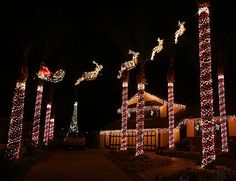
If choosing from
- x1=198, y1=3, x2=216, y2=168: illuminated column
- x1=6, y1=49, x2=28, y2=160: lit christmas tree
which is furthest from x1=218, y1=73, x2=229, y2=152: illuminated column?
x1=6, y1=49, x2=28, y2=160: lit christmas tree

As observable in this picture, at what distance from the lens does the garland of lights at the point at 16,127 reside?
57.9 ft

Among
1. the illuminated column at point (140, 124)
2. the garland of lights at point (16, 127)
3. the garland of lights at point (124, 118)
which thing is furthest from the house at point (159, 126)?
the garland of lights at point (16, 127)

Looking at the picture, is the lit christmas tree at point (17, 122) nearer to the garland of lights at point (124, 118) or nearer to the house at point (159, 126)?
the garland of lights at point (124, 118)

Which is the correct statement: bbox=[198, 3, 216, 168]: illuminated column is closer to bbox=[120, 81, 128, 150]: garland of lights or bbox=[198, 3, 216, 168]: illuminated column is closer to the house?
bbox=[120, 81, 128, 150]: garland of lights

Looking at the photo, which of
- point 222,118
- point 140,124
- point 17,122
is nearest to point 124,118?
point 140,124

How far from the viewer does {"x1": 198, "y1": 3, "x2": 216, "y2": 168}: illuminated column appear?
13.8 meters

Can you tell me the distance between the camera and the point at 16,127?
1805 centimetres

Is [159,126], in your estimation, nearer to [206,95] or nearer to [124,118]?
[124,118]

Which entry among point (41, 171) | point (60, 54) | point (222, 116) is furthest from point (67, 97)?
point (41, 171)

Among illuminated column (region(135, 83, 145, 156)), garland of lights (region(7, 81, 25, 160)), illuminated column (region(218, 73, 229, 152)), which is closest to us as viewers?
garland of lights (region(7, 81, 25, 160))

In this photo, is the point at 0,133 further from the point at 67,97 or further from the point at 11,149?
the point at 11,149

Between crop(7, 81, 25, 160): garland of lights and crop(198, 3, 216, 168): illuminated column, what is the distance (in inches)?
379

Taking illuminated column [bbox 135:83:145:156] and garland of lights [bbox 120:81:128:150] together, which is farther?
garland of lights [bbox 120:81:128:150]

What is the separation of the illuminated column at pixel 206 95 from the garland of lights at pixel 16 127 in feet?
31.6
